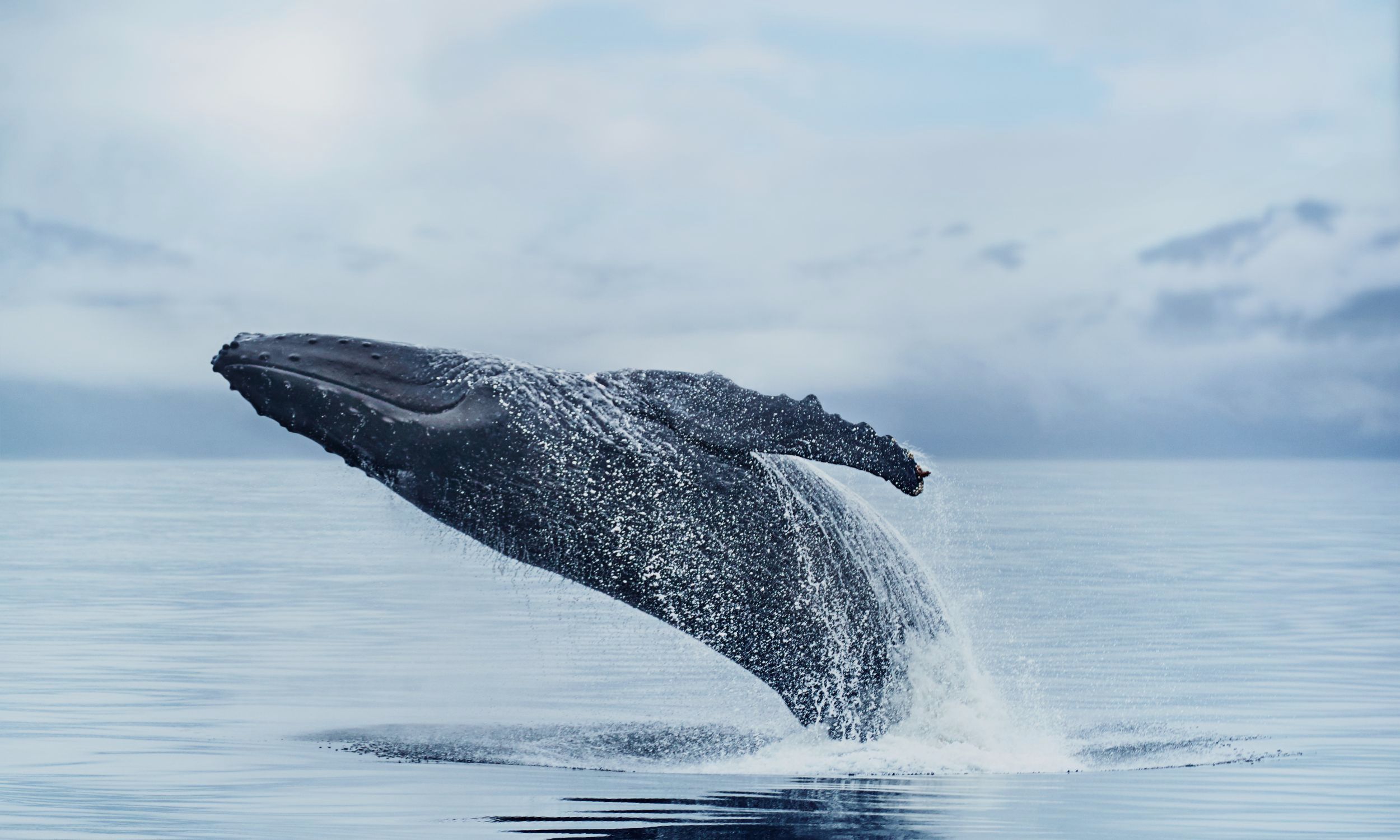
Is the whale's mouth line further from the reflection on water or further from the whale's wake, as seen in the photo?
the reflection on water

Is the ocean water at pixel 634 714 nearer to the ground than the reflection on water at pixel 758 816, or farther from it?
farther from it

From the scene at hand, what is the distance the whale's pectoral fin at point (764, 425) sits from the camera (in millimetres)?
12227

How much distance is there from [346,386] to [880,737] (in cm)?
512

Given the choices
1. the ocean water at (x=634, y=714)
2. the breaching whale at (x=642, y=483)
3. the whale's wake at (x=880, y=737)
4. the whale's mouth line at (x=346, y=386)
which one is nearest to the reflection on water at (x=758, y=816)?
the ocean water at (x=634, y=714)

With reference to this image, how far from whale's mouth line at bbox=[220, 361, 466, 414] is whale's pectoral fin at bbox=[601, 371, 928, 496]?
4.32ft

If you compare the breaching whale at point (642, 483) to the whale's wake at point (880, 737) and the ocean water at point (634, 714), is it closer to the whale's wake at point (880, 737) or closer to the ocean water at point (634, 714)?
the whale's wake at point (880, 737)

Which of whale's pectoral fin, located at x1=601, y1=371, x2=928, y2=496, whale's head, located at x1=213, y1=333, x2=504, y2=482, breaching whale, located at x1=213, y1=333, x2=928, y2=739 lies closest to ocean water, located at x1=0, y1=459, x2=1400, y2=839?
breaching whale, located at x1=213, y1=333, x2=928, y2=739

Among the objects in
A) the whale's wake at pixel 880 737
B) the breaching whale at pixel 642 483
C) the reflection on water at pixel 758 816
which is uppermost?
the breaching whale at pixel 642 483

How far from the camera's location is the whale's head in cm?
1298

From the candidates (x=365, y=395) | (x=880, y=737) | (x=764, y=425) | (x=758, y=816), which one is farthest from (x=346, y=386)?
(x=880, y=737)

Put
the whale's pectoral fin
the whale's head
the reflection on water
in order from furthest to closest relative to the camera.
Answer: the whale's head, the whale's pectoral fin, the reflection on water

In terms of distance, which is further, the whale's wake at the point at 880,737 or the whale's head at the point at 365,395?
the whale's head at the point at 365,395

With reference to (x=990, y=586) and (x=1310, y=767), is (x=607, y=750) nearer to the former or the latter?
(x=1310, y=767)

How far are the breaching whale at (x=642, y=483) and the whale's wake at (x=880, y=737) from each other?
4 centimetres
